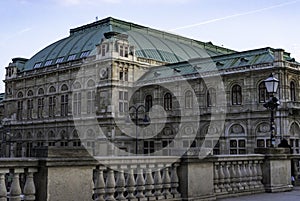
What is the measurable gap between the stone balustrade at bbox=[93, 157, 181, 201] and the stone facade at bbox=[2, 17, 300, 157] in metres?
29.8

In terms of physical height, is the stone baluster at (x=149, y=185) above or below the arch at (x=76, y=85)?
below

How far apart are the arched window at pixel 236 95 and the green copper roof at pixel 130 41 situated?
18215mm

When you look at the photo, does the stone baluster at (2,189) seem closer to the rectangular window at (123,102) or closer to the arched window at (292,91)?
the arched window at (292,91)

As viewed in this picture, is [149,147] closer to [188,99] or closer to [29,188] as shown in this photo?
[188,99]

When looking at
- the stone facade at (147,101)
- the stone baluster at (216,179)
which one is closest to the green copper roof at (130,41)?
the stone facade at (147,101)

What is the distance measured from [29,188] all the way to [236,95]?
3939cm

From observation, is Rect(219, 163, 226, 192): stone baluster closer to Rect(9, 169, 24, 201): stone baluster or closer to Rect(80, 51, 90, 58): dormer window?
Rect(9, 169, 24, 201): stone baluster

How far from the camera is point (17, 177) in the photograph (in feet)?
25.7

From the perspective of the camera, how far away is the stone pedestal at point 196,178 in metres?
10.6

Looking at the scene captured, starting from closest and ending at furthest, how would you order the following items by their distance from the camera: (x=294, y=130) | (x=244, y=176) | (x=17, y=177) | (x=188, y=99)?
(x=17, y=177)
(x=244, y=176)
(x=294, y=130)
(x=188, y=99)

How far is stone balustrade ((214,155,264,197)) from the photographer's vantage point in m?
12.0

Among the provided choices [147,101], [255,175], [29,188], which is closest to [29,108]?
[147,101]

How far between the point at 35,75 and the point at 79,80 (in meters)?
11.0

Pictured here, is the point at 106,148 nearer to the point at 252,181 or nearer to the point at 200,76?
the point at 200,76
